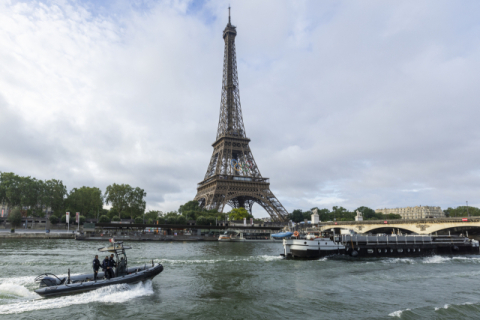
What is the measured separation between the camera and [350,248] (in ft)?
147

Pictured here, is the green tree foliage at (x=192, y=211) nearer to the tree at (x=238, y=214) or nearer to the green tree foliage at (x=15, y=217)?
the tree at (x=238, y=214)

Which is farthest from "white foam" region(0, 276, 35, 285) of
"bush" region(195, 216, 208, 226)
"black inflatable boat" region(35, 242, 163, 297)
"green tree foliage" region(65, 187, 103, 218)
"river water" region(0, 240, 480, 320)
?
"green tree foliage" region(65, 187, 103, 218)

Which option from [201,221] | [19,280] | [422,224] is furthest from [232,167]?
[19,280]

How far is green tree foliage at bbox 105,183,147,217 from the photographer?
4139 inches

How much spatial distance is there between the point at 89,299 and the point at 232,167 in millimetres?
87424

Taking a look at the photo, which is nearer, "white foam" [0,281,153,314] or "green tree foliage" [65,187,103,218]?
"white foam" [0,281,153,314]

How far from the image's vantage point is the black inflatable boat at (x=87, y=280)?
62.0 ft

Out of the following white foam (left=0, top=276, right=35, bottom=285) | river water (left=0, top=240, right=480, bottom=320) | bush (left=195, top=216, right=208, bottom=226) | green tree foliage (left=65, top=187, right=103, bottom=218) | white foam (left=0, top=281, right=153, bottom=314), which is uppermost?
green tree foliage (left=65, top=187, right=103, bottom=218)

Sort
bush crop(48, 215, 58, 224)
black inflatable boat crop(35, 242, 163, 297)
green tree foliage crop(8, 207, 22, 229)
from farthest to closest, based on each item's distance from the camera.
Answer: bush crop(48, 215, 58, 224), green tree foliage crop(8, 207, 22, 229), black inflatable boat crop(35, 242, 163, 297)

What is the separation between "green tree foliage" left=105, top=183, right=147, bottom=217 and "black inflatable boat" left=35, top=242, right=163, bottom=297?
88200mm

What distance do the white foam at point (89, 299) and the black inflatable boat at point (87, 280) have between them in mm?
303

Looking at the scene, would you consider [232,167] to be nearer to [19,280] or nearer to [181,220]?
[181,220]

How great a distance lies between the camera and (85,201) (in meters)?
106

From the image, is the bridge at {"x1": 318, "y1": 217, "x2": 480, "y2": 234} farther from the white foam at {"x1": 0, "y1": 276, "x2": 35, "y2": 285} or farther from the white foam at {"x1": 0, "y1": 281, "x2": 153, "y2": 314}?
the white foam at {"x1": 0, "y1": 276, "x2": 35, "y2": 285}
